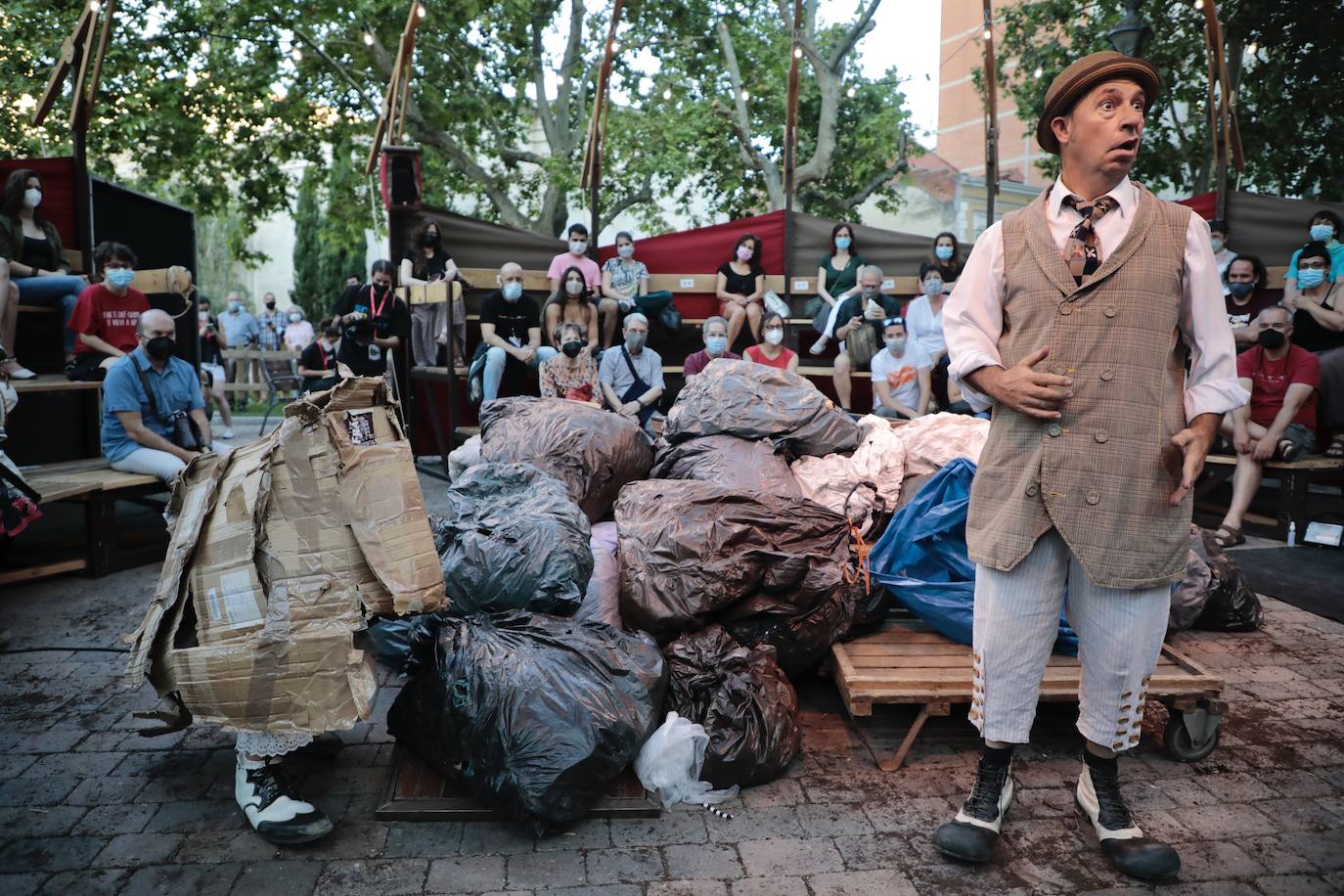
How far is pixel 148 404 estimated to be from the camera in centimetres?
562

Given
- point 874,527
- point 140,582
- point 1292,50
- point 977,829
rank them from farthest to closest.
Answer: point 1292,50
point 140,582
point 874,527
point 977,829

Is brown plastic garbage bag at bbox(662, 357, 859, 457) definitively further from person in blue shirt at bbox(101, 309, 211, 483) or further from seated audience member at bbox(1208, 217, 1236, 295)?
seated audience member at bbox(1208, 217, 1236, 295)

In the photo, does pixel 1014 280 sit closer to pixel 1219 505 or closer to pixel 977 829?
pixel 977 829

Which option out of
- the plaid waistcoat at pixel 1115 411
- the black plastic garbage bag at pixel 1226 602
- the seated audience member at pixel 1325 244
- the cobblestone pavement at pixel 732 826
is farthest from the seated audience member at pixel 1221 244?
the plaid waistcoat at pixel 1115 411

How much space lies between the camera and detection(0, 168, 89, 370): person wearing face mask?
6480mm

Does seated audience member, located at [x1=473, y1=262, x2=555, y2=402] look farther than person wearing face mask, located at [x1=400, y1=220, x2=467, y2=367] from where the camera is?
No

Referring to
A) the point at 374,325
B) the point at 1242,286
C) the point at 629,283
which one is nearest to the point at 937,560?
the point at 1242,286

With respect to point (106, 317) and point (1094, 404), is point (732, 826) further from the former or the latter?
point (106, 317)

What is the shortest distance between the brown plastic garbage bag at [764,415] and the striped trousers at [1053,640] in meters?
2.24

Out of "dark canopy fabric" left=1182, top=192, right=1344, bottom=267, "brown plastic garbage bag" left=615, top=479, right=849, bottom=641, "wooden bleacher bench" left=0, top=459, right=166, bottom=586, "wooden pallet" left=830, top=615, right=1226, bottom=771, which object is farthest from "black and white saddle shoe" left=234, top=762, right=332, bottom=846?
"dark canopy fabric" left=1182, top=192, right=1344, bottom=267

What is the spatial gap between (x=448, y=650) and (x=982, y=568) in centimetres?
156

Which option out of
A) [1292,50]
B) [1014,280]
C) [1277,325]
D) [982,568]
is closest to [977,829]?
[982,568]

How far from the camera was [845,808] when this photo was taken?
2.78m

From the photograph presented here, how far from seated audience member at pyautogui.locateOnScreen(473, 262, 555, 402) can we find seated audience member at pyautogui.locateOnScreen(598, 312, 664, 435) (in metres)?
0.60
